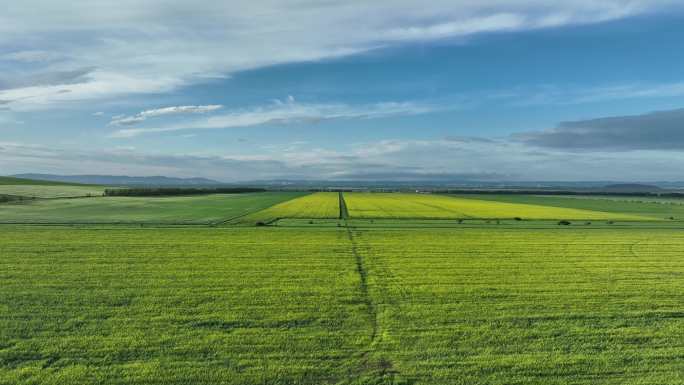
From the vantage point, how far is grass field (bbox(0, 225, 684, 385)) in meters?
9.00

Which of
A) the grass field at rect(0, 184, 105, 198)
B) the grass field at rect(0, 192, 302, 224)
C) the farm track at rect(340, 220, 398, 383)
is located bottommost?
the farm track at rect(340, 220, 398, 383)

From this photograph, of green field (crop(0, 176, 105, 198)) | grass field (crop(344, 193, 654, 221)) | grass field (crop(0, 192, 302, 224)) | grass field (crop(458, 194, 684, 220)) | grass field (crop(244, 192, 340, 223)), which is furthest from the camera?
green field (crop(0, 176, 105, 198))

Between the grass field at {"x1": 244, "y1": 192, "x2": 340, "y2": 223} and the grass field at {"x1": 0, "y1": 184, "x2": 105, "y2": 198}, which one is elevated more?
the grass field at {"x1": 0, "y1": 184, "x2": 105, "y2": 198}

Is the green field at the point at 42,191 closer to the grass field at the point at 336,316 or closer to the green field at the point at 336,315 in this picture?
the green field at the point at 336,315

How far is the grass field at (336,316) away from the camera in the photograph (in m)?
9.00

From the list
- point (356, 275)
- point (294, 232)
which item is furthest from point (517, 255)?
point (294, 232)

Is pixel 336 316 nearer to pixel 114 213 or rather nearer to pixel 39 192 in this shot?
pixel 114 213

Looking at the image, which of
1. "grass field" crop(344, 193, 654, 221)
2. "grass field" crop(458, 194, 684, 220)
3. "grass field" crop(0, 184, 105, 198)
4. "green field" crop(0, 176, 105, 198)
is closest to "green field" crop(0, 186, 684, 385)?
"grass field" crop(344, 193, 654, 221)

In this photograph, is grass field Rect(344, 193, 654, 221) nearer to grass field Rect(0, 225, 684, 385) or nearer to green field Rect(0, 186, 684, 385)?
green field Rect(0, 186, 684, 385)

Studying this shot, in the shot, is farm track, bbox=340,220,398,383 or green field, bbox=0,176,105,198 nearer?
farm track, bbox=340,220,398,383

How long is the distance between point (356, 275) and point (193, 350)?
8.52 metres

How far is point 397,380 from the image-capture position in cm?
865

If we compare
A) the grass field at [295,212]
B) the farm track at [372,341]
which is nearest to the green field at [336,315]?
the farm track at [372,341]

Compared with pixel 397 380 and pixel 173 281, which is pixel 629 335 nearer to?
pixel 397 380
